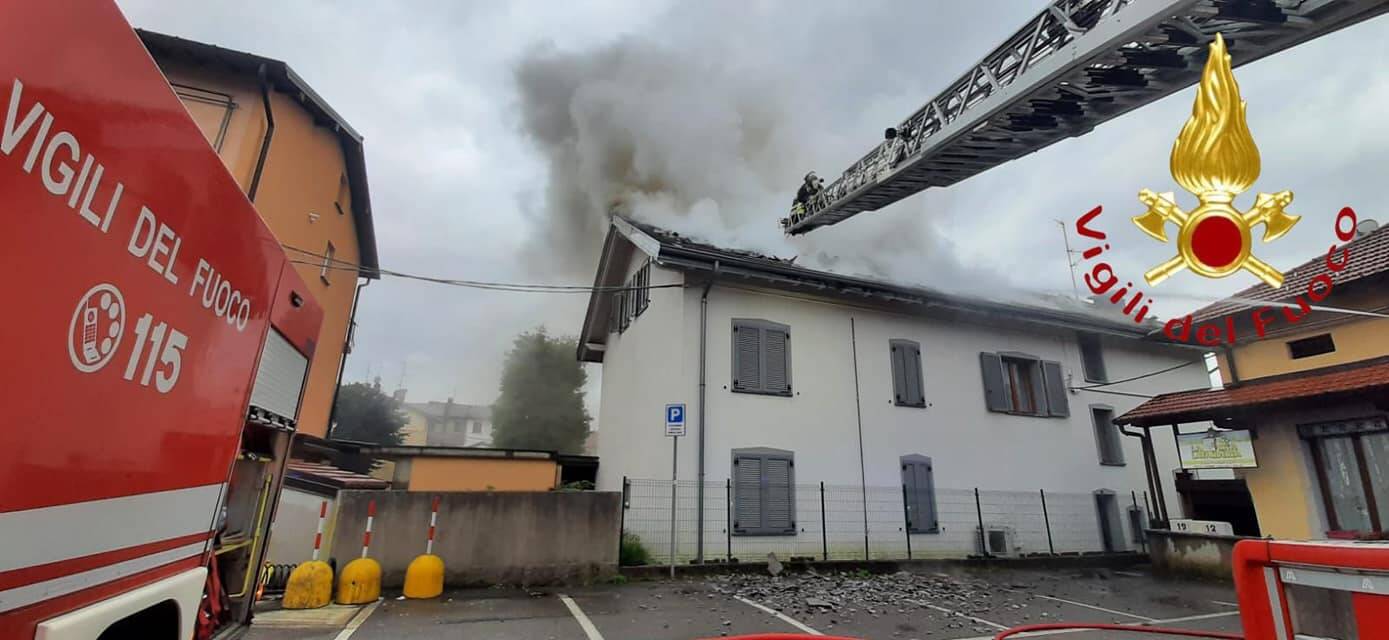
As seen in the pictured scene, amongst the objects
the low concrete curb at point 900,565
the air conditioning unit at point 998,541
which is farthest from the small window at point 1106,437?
the air conditioning unit at point 998,541

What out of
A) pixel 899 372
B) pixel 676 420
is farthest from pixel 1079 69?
pixel 899 372

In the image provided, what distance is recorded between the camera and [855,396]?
38.7 feet

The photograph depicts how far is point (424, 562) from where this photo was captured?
707cm

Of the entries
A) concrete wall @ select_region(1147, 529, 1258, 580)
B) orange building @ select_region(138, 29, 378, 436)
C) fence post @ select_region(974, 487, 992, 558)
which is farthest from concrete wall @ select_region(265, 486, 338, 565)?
concrete wall @ select_region(1147, 529, 1258, 580)

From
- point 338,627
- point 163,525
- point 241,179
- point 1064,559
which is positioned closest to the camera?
point 163,525

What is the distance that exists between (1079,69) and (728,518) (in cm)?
800

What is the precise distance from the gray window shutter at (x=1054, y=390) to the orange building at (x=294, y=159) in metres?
14.7

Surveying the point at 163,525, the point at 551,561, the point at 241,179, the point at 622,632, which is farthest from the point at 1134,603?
the point at 241,179

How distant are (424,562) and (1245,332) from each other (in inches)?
551

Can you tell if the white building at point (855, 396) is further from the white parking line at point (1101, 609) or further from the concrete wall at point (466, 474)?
the white parking line at point (1101, 609)

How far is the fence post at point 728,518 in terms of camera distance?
986cm

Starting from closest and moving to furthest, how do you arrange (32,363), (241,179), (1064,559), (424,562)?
(32,363)
(424,562)
(241,179)
(1064,559)

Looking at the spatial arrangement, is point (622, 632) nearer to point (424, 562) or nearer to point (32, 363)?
point (424, 562)

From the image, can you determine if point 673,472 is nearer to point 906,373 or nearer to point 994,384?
point 906,373
